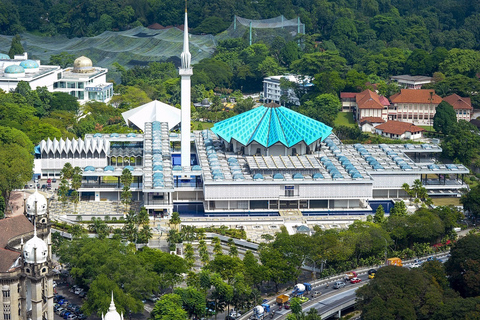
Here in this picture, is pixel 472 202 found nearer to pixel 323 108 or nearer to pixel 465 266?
pixel 465 266

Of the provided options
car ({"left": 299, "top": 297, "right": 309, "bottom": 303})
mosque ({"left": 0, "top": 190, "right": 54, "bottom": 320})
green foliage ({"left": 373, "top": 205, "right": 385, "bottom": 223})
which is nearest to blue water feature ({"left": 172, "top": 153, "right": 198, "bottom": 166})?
green foliage ({"left": 373, "top": 205, "right": 385, "bottom": 223})

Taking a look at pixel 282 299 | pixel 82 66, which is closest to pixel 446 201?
pixel 282 299

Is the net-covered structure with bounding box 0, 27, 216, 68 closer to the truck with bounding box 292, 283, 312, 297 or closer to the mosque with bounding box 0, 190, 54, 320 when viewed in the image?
the truck with bounding box 292, 283, 312, 297

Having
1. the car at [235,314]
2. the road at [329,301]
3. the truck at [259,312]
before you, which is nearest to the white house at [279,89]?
the road at [329,301]

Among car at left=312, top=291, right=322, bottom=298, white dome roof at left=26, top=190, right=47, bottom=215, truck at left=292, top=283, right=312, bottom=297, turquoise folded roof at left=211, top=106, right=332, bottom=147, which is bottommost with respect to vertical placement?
car at left=312, top=291, right=322, bottom=298

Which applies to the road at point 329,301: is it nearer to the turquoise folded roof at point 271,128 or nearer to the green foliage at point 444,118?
the turquoise folded roof at point 271,128
